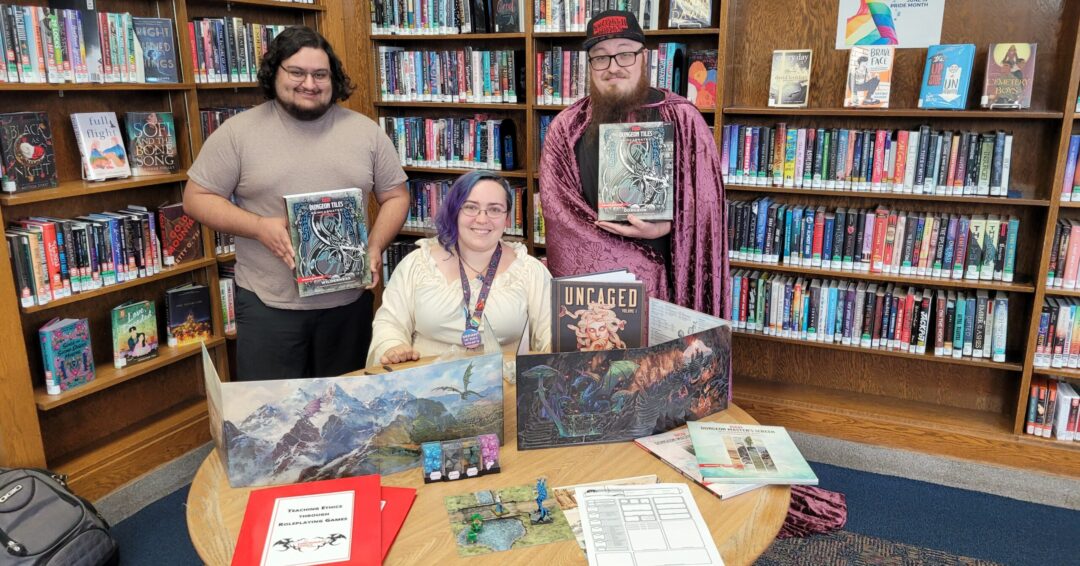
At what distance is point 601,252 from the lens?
9.34 ft

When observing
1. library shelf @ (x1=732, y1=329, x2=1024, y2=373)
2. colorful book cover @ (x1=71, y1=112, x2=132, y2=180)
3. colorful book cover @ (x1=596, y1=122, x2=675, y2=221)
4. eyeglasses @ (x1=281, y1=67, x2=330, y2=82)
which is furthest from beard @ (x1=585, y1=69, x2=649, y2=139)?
colorful book cover @ (x1=71, y1=112, x2=132, y2=180)

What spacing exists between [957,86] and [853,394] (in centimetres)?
147

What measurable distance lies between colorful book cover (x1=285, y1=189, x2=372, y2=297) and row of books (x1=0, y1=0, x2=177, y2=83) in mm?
1049

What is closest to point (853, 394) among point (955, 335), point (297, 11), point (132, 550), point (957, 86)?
point (955, 335)

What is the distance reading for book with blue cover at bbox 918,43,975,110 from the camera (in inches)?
119

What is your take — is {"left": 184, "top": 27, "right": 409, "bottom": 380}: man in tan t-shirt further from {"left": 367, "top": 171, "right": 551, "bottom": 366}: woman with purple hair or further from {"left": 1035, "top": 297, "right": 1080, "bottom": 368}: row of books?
{"left": 1035, "top": 297, "right": 1080, "bottom": 368}: row of books

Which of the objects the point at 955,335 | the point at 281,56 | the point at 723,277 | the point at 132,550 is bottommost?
the point at 132,550

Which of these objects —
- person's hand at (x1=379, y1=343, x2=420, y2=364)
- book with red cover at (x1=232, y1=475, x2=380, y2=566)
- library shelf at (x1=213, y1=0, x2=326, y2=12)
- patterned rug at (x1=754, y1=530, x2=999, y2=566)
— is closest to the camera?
book with red cover at (x1=232, y1=475, x2=380, y2=566)

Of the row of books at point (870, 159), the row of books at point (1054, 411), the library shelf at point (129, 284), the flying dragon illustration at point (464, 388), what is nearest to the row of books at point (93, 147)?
the library shelf at point (129, 284)

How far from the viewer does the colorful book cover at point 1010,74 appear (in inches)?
116

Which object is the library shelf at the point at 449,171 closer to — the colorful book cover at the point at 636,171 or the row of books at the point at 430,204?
the row of books at the point at 430,204

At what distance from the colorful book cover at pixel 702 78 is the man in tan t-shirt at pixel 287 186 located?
1445 mm

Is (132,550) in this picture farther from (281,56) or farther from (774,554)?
(774,554)

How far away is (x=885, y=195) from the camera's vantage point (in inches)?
127
